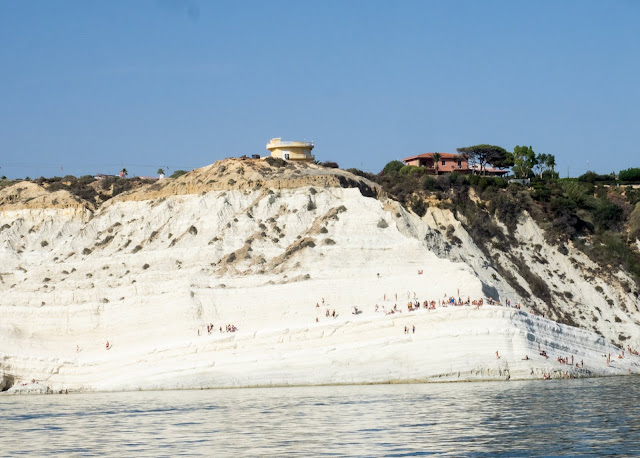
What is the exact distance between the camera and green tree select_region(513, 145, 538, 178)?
3752 inches

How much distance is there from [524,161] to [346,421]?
66470 millimetres

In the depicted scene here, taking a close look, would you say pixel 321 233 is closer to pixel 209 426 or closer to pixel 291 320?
pixel 291 320

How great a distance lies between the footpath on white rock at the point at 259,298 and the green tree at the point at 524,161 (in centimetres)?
1994

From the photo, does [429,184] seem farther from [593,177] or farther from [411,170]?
[593,177]

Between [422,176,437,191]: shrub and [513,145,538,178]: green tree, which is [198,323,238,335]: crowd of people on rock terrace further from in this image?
[513,145,538,178]: green tree

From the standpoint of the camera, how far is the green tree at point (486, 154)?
9725 centimetres

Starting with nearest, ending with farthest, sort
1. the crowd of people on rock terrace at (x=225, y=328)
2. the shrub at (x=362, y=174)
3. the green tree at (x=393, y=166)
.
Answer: the crowd of people on rock terrace at (x=225, y=328), the shrub at (x=362, y=174), the green tree at (x=393, y=166)

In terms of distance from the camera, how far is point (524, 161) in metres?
96.4

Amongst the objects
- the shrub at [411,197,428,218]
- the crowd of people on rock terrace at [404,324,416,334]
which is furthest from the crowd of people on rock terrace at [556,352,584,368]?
the shrub at [411,197,428,218]

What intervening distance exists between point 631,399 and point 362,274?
20.5 m

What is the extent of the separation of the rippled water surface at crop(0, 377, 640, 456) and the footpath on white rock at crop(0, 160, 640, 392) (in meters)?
2.73

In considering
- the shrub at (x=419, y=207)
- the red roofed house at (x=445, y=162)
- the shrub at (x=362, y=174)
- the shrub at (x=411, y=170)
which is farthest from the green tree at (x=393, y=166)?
the shrub at (x=419, y=207)

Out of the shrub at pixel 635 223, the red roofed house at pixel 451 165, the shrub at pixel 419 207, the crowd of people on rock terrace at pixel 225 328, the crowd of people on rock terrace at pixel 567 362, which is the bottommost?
the crowd of people on rock terrace at pixel 567 362

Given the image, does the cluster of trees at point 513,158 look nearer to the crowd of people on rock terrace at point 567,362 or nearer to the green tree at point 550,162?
the green tree at point 550,162
